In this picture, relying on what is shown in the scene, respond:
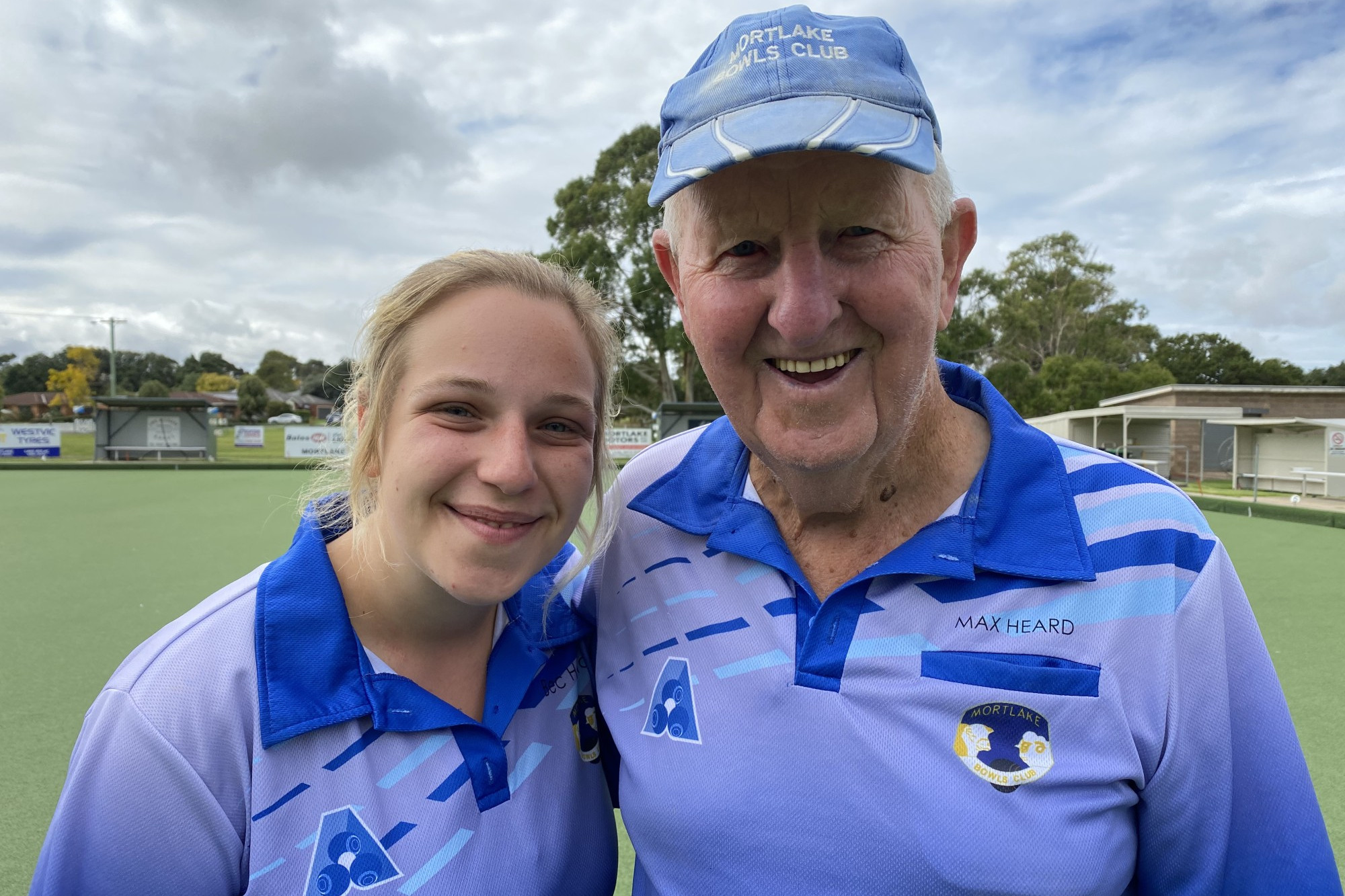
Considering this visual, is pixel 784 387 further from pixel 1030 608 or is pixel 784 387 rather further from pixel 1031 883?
pixel 1031 883

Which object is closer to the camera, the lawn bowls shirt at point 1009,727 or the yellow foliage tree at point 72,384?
the lawn bowls shirt at point 1009,727

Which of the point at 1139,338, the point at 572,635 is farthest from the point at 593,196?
the point at 1139,338

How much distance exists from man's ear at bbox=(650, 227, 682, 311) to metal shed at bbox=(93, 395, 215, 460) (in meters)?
26.4

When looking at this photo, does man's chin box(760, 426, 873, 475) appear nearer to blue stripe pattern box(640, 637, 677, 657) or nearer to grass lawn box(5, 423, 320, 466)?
blue stripe pattern box(640, 637, 677, 657)

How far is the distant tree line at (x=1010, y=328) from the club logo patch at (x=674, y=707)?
1536cm

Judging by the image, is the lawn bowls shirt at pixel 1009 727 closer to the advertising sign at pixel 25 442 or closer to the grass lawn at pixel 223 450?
the grass lawn at pixel 223 450

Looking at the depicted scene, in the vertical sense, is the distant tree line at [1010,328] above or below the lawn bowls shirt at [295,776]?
above

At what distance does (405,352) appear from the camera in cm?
175

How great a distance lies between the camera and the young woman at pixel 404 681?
1.48 metres

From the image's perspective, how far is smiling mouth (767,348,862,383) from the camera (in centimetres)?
157

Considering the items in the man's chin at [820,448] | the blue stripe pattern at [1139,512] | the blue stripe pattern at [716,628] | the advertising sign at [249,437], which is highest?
the man's chin at [820,448]

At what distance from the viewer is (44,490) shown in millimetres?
16812

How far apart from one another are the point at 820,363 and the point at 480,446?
0.69 meters

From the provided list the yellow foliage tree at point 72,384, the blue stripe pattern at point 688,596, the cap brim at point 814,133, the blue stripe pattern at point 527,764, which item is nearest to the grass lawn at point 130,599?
the blue stripe pattern at point 527,764
